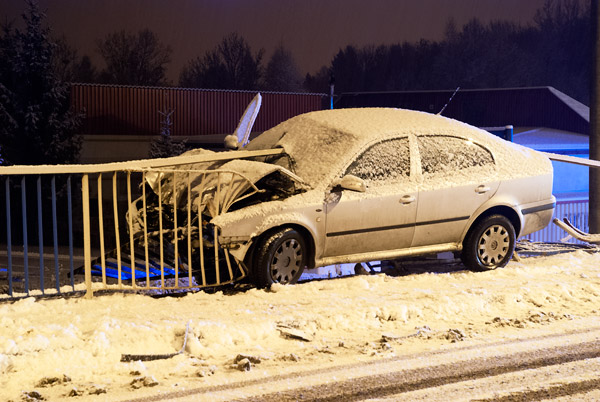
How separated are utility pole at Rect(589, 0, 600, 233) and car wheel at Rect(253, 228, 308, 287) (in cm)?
651

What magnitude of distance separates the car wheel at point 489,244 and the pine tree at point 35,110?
27304 mm

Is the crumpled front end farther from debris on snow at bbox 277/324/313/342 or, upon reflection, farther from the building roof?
the building roof

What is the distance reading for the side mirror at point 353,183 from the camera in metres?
7.84

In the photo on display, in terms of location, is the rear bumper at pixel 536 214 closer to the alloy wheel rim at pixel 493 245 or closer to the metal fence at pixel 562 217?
the alloy wheel rim at pixel 493 245

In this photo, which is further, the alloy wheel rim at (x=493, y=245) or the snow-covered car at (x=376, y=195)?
the alloy wheel rim at (x=493, y=245)

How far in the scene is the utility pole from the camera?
41.2 feet

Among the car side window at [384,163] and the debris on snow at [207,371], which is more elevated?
the car side window at [384,163]

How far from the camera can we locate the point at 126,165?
24.7 feet

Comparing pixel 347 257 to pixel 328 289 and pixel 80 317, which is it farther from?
pixel 80 317

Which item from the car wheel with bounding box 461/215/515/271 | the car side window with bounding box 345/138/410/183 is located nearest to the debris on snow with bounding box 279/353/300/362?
the car side window with bounding box 345/138/410/183

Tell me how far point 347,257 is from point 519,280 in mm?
1761

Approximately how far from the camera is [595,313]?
724 cm

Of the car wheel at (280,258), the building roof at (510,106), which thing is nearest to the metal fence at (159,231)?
the car wheel at (280,258)

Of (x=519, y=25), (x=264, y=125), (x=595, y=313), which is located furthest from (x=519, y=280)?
(x=519, y=25)
